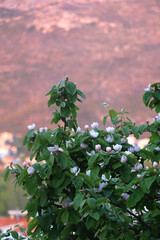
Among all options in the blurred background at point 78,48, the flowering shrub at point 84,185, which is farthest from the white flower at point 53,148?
the blurred background at point 78,48

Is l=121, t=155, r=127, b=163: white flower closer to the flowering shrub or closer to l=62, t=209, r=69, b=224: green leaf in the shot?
the flowering shrub

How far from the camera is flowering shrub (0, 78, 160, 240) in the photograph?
116 centimetres

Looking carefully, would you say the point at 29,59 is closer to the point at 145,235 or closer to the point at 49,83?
the point at 49,83

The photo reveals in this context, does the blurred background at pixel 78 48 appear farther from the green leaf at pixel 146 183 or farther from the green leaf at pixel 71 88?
the green leaf at pixel 146 183

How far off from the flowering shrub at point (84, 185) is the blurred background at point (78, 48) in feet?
33.1

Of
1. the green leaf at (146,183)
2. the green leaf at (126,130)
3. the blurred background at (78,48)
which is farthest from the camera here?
the blurred background at (78,48)

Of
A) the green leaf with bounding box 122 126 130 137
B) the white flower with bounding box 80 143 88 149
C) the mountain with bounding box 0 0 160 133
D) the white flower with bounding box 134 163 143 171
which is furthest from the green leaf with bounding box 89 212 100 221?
the mountain with bounding box 0 0 160 133

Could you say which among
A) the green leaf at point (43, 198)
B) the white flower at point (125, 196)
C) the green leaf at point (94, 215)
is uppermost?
the green leaf at point (43, 198)

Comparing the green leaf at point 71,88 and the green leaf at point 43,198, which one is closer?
the green leaf at point 43,198

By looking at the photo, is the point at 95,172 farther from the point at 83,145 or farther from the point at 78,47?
the point at 78,47

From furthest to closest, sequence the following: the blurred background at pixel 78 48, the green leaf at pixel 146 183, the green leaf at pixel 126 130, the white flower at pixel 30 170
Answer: the blurred background at pixel 78 48 < the green leaf at pixel 126 130 < the white flower at pixel 30 170 < the green leaf at pixel 146 183

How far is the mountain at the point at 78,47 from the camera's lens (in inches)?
469

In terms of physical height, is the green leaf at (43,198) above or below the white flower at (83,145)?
below

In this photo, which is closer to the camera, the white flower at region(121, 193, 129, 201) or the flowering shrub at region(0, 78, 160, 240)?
the flowering shrub at region(0, 78, 160, 240)
